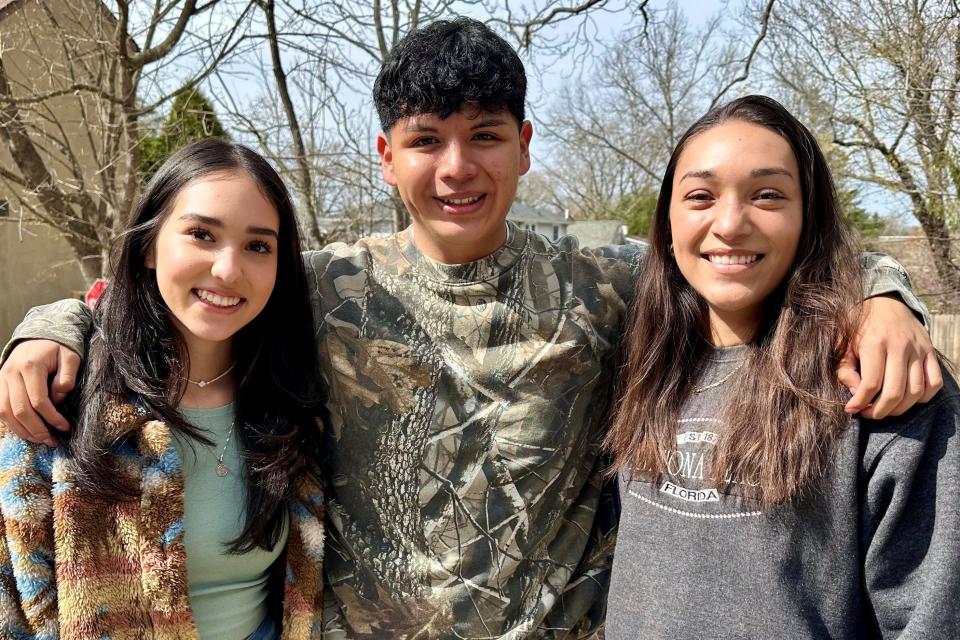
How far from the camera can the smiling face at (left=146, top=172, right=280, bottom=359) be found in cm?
176

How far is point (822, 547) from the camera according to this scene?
151 centimetres

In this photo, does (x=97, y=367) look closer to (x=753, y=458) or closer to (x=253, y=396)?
(x=253, y=396)

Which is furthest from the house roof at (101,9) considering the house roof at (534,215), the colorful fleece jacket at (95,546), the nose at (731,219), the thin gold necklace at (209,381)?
the house roof at (534,215)

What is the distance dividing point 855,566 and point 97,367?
68.6 inches

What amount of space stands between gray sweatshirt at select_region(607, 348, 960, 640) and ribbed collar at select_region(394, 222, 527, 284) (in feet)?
2.33

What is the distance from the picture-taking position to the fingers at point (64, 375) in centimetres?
169

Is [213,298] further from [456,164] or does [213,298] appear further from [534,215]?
[534,215]

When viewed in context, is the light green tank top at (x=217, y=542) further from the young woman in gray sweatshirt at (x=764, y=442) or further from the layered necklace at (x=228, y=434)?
the young woman in gray sweatshirt at (x=764, y=442)

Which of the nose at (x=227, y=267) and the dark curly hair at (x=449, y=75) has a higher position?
the dark curly hair at (x=449, y=75)

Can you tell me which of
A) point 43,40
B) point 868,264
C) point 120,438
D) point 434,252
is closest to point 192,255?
point 120,438

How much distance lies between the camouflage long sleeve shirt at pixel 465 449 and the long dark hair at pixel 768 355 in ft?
0.69

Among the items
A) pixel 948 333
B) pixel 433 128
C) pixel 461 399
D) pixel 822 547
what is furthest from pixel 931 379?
pixel 948 333

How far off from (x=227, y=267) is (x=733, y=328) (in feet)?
4.10

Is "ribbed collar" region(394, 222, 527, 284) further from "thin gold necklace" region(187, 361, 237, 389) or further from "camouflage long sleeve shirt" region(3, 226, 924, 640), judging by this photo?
"thin gold necklace" region(187, 361, 237, 389)
